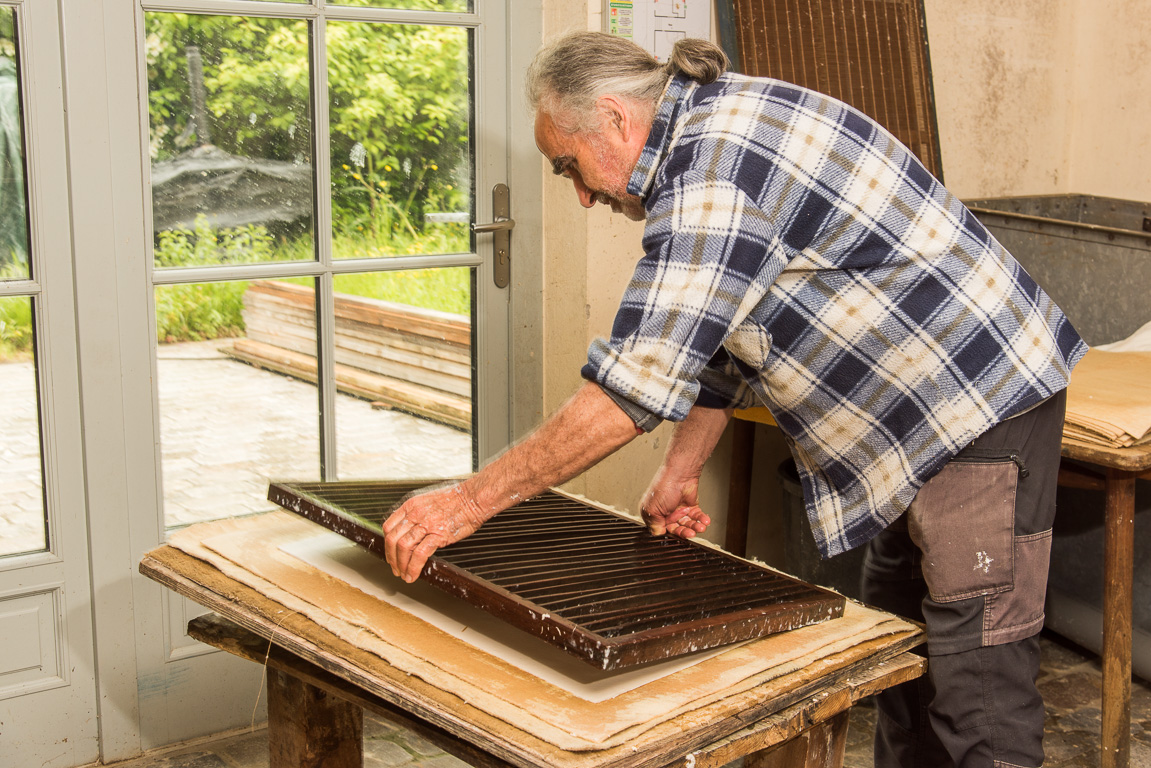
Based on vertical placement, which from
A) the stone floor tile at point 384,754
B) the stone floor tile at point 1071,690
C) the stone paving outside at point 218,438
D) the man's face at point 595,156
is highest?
the man's face at point 595,156

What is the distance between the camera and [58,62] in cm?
238

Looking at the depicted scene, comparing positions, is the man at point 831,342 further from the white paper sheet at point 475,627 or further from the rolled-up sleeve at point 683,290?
the white paper sheet at point 475,627

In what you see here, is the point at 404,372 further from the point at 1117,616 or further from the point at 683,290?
the point at 1117,616

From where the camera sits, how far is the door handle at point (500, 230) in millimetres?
2977

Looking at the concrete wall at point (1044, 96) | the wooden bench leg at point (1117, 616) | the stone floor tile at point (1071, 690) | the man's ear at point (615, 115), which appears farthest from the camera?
the concrete wall at point (1044, 96)

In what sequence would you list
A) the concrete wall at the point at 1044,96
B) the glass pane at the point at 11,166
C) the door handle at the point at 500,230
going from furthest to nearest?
the concrete wall at the point at 1044,96 < the door handle at the point at 500,230 < the glass pane at the point at 11,166

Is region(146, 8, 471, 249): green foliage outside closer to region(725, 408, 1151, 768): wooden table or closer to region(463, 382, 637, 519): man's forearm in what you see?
region(463, 382, 637, 519): man's forearm

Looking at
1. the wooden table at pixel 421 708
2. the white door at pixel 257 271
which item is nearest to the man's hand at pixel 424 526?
the wooden table at pixel 421 708

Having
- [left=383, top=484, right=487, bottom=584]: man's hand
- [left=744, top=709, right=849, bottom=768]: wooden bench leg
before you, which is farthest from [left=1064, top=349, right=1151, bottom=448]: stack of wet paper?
[left=383, top=484, right=487, bottom=584]: man's hand

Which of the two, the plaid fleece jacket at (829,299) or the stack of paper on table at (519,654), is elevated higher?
the plaid fleece jacket at (829,299)

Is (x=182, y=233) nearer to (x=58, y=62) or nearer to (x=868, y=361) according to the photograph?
(x=58, y=62)

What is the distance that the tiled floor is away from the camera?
271 centimetres

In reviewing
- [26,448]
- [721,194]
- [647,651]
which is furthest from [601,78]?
[26,448]

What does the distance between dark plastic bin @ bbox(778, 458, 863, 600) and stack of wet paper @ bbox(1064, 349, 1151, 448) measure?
0.75m
